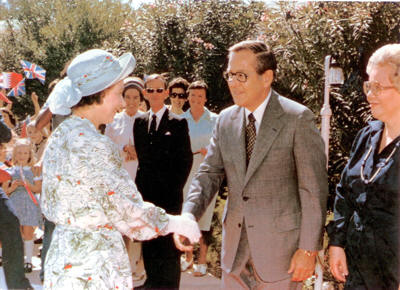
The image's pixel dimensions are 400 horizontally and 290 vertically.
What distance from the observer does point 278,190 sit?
2893 mm

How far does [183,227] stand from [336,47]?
3968mm

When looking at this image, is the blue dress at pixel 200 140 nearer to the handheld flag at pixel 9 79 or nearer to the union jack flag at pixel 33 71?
the union jack flag at pixel 33 71

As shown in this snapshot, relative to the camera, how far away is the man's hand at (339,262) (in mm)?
2771

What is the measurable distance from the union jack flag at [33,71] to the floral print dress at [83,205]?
15.7 feet

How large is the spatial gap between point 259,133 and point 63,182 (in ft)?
3.57

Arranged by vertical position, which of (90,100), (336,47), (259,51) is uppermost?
(336,47)

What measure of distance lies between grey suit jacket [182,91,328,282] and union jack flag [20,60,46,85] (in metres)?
4.69

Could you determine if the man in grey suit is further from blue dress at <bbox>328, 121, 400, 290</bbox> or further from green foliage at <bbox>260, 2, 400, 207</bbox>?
green foliage at <bbox>260, 2, 400, 207</bbox>

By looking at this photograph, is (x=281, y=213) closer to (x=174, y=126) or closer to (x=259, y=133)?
(x=259, y=133)

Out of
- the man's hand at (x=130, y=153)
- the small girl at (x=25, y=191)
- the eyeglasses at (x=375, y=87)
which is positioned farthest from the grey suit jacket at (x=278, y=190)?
the small girl at (x=25, y=191)

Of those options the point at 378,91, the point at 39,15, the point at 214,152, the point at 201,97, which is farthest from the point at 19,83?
the point at 378,91

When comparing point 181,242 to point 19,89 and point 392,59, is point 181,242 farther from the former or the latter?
point 19,89

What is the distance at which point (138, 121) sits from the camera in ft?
17.0

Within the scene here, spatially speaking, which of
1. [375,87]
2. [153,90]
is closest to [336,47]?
[153,90]
